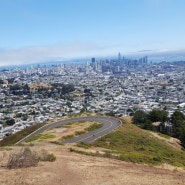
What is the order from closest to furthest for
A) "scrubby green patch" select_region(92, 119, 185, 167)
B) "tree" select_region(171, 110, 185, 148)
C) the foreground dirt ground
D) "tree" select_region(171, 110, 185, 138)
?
the foreground dirt ground
"scrubby green patch" select_region(92, 119, 185, 167)
"tree" select_region(171, 110, 185, 148)
"tree" select_region(171, 110, 185, 138)

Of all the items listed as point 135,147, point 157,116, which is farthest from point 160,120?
point 135,147

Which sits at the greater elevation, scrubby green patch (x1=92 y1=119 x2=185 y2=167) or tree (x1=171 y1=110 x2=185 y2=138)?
scrubby green patch (x1=92 y1=119 x2=185 y2=167)

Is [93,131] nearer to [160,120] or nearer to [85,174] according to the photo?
[85,174]

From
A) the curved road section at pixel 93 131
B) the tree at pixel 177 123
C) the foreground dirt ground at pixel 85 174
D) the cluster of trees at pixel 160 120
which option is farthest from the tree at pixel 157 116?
the foreground dirt ground at pixel 85 174

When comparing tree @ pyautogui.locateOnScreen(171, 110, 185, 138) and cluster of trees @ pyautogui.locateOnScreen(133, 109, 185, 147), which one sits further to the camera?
cluster of trees @ pyautogui.locateOnScreen(133, 109, 185, 147)

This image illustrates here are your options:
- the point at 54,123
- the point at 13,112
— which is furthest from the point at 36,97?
the point at 54,123

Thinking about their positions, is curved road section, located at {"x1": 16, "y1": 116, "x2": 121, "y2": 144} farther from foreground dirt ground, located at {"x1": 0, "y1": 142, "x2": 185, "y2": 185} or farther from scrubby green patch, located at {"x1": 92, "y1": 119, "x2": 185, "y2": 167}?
foreground dirt ground, located at {"x1": 0, "y1": 142, "x2": 185, "y2": 185}

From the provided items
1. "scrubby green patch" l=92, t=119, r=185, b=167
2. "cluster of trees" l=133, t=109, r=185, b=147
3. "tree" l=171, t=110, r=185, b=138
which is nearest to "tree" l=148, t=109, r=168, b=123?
"cluster of trees" l=133, t=109, r=185, b=147

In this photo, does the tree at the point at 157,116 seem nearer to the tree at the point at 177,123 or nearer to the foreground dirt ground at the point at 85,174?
the tree at the point at 177,123

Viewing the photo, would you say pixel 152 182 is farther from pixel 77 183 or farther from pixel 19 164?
pixel 19 164
